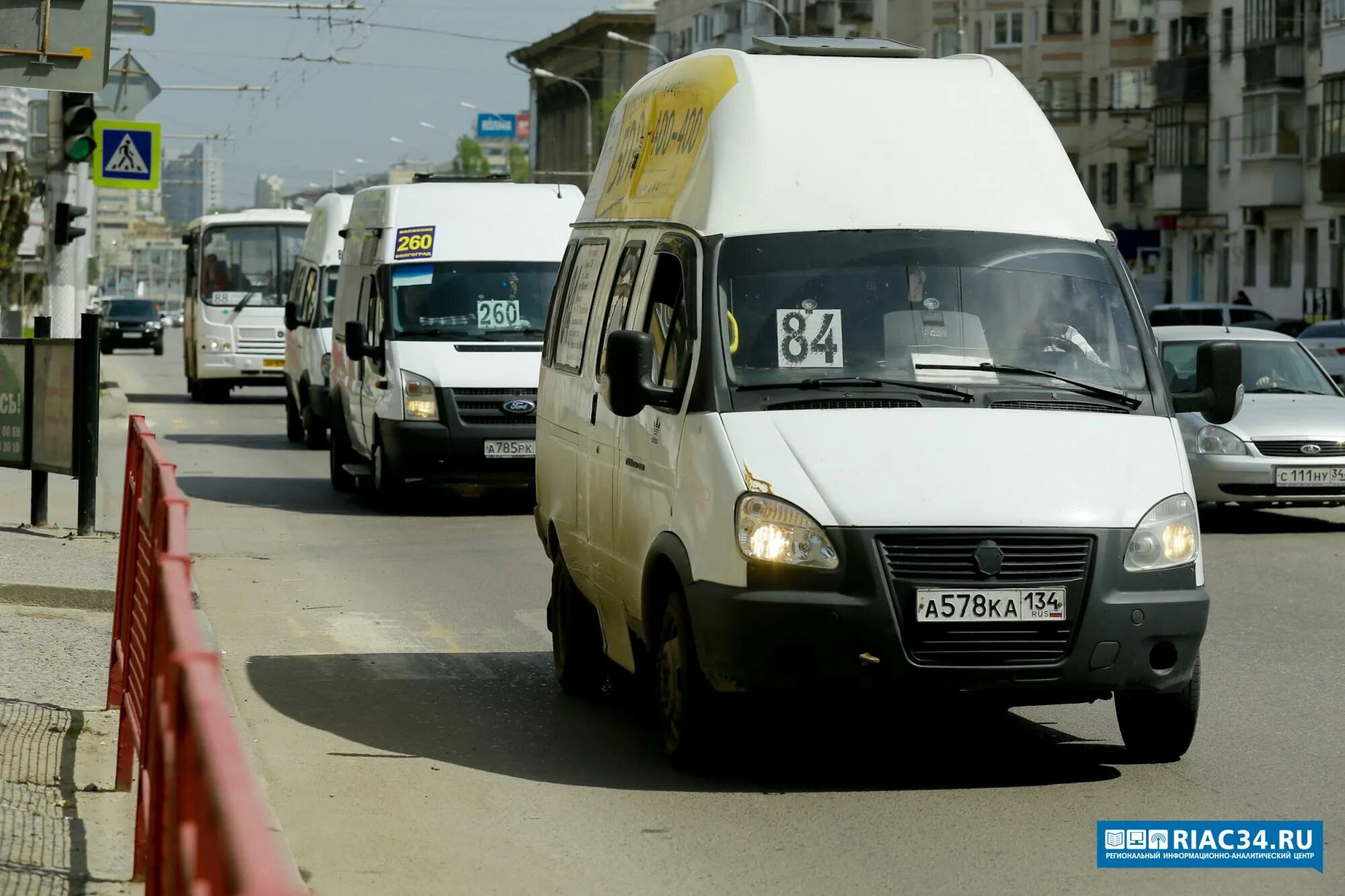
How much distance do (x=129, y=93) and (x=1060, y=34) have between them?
54.1 metres

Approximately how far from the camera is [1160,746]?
739 cm

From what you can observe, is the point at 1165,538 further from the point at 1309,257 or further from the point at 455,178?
the point at 1309,257

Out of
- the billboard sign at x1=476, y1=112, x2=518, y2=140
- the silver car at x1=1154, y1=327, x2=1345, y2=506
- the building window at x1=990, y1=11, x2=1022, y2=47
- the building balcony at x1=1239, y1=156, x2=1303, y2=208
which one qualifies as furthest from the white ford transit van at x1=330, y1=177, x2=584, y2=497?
the billboard sign at x1=476, y1=112, x2=518, y2=140

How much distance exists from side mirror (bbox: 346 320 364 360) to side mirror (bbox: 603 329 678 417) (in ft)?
33.4

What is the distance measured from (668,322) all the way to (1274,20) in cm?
5709

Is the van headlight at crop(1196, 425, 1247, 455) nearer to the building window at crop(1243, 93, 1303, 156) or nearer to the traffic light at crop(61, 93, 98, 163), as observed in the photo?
the traffic light at crop(61, 93, 98, 163)

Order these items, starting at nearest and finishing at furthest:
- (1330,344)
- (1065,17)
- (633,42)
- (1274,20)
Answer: (1330,344)
(1274,20)
(633,42)
(1065,17)

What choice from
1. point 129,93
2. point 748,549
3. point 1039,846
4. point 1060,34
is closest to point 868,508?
point 748,549

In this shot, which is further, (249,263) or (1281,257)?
(1281,257)

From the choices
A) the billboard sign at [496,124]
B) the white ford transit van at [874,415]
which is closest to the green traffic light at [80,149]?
the white ford transit van at [874,415]

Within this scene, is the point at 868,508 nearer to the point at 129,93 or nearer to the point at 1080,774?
the point at 1080,774

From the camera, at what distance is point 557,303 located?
392 inches

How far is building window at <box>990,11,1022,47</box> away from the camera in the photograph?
79.4 metres

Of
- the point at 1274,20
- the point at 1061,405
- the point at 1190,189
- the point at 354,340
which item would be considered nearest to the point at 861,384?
the point at 1061,405
